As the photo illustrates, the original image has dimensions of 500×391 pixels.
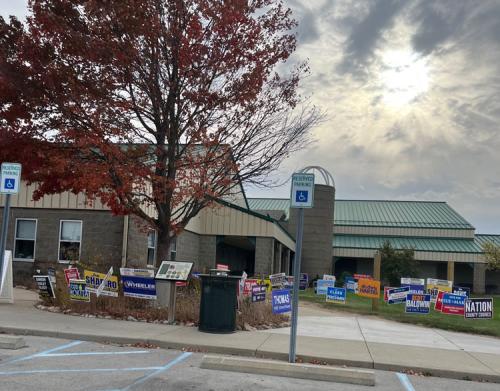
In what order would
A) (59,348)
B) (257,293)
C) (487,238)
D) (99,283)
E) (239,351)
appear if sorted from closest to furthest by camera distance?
(59,348)
(239,351)
(99,283)
(257,293)
(487,238)

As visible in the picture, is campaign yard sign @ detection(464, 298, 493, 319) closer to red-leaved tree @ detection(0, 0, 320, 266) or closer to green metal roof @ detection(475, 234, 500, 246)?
red-leaved tree @ detection(0, 0, 320, 266)

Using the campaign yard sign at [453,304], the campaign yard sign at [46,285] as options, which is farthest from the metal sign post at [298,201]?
the campaign yard sign at [453,304]

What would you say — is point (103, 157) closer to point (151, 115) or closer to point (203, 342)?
point (151, 115)

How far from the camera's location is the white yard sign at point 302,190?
343 inches

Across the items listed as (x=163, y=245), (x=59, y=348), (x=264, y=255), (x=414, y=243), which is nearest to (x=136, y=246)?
(x=163, y=245)

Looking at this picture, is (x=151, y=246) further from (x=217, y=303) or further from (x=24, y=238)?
(x=217, y=303)

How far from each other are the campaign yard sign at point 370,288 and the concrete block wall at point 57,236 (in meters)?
9.38

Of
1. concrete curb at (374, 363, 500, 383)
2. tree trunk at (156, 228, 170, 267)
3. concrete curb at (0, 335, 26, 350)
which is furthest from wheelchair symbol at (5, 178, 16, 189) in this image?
concrete curb at (374, 363, 500, 383)

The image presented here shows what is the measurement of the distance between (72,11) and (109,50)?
58.4 inches

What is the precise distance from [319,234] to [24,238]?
94.2 feet

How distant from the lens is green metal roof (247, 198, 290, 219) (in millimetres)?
62447

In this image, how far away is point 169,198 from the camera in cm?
1351

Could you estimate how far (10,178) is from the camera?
9672 millimetres

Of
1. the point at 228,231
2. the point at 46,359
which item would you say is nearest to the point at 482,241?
the point at 228,231
